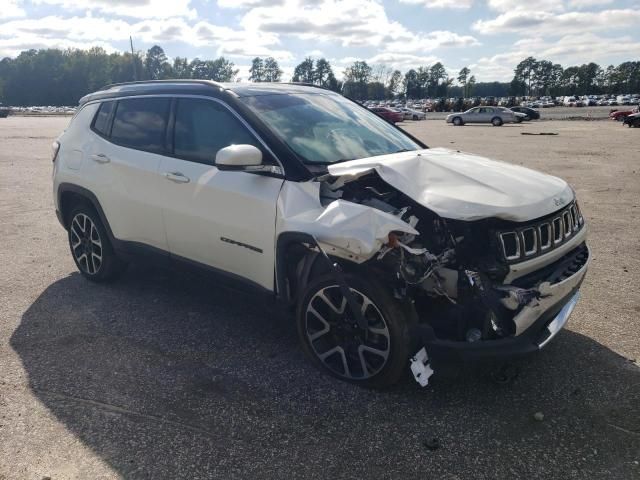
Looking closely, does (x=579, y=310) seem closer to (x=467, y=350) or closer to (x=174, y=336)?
(x=467, y=350)

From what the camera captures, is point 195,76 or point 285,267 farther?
point 195,76

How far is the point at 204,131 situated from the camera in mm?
4109

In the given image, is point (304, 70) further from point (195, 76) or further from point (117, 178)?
point (117, 178)

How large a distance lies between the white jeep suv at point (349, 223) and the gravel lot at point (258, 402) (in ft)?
0.94

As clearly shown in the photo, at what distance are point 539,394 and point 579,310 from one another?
151 cm

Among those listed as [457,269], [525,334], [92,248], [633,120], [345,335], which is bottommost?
[633,120]

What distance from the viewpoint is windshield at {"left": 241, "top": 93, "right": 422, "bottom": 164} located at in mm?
3779

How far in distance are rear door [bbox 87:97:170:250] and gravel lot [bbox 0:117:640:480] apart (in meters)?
0.74

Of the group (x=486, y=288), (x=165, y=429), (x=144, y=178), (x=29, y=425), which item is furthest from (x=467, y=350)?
(x=144, y=178)

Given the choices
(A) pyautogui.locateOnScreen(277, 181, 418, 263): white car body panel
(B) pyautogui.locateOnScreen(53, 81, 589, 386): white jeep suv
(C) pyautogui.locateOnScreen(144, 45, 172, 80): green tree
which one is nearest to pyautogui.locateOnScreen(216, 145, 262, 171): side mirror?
(B) pyautogui.locateOnScreen(53, 81, 589, 386): white jeep suv

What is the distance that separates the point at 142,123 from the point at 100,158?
1.95 ft

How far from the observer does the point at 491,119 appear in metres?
40.8

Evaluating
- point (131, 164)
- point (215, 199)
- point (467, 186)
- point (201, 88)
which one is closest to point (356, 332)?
point (467, 186)

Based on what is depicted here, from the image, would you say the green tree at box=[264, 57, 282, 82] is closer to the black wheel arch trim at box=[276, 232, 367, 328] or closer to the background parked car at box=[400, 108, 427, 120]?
the background parked car at box=[400, 108, 427, 120]
